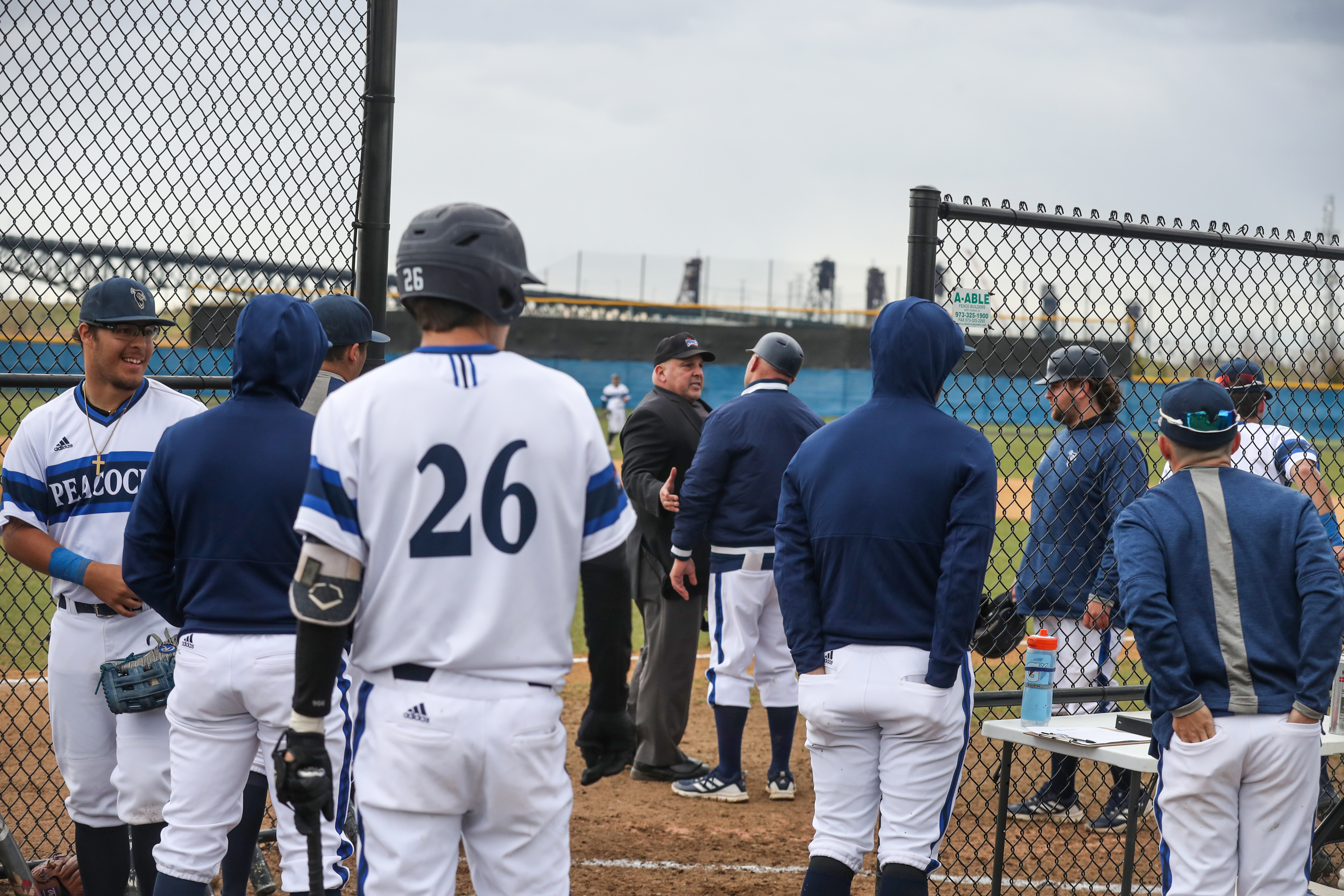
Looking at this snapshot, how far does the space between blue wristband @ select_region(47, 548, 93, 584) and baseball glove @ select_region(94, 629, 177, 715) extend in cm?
29

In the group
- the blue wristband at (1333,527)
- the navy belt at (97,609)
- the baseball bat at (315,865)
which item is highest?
the blue wristband at (1333,527)

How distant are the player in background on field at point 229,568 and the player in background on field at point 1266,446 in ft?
12.0

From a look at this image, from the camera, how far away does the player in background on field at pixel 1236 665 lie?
317cm

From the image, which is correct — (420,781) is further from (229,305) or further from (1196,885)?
(229,305)

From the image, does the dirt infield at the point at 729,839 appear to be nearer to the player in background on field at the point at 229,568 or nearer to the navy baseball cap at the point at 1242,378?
the player in background on field at the point at 229,568

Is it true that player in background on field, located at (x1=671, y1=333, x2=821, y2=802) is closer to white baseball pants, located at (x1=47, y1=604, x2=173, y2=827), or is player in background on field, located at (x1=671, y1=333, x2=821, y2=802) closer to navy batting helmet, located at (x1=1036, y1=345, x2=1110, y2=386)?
navy batting helmet, located at (x1=1036, y1=345, x2=1110, y2=386)

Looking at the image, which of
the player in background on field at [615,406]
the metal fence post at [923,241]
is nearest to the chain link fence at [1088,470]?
the metal fence post at [923,241]

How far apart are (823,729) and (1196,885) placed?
111cm

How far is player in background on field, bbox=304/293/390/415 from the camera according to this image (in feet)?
13.2

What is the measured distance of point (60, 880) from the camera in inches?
158

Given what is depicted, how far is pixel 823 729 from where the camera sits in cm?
336

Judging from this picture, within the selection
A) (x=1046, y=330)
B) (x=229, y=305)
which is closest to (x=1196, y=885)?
(x=229, y=305)

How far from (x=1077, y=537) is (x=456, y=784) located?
365 centimetres

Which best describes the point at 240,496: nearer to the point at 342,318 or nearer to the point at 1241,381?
the point at 342,318
